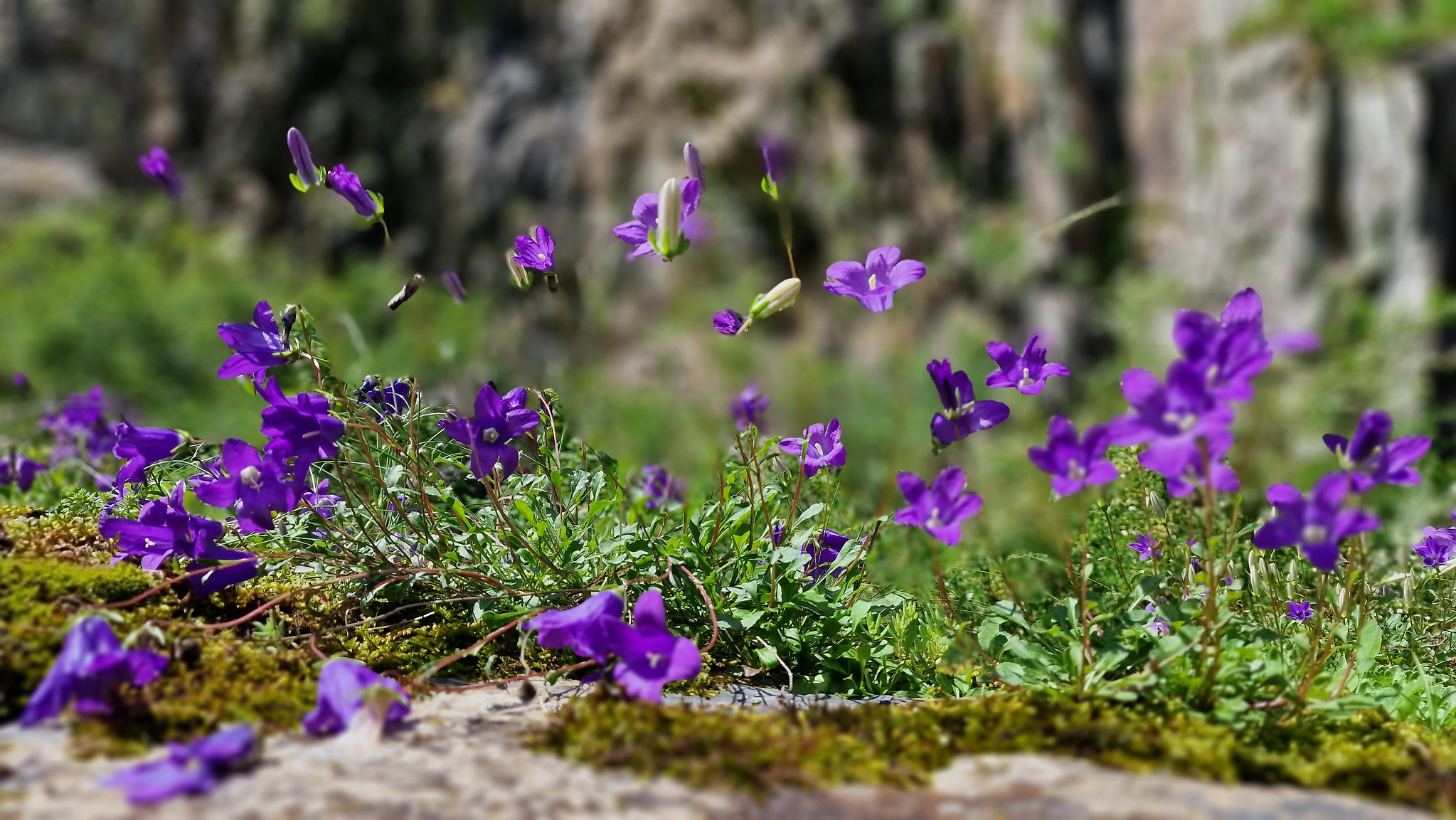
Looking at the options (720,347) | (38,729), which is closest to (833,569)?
(38,729)

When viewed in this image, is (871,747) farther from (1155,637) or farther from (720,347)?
(720,347)

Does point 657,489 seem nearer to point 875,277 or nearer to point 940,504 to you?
point 875,277

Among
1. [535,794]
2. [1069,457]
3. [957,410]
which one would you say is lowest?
[535,794]

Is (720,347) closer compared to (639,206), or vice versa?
(639,206)

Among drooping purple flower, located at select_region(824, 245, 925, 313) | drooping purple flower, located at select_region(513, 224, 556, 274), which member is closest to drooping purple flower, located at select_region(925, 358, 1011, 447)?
drooping purple flower, located at select_region(824, 245, 925, 313)

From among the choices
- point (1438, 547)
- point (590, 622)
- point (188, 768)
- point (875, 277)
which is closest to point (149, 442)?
point (188, 768)

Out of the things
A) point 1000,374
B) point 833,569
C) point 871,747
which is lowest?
point 871,747

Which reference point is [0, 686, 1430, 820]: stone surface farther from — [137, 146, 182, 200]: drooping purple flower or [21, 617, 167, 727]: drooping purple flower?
[137, 146, 182, 200]: drooping purple flower
